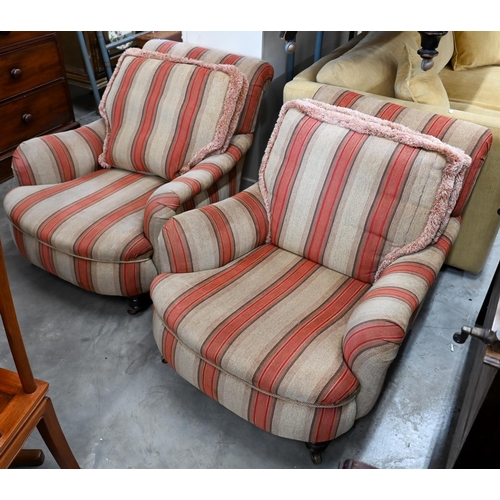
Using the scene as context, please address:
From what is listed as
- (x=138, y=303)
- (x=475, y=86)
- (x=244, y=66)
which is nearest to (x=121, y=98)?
(x=244, y=66)

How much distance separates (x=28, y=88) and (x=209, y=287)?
1779mm

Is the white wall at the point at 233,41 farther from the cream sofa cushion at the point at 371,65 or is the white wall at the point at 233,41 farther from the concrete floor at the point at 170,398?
the concrete floor at the point at 170,398

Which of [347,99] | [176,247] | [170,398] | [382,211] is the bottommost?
[170,398]

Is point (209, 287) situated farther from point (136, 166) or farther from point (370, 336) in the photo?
point (136, 166)

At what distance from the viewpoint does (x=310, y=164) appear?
4.86 ft

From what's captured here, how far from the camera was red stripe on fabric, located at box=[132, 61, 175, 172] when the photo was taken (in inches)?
74.0

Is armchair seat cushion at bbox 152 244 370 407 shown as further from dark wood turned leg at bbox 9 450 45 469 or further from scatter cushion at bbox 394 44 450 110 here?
scatter cushion at bbox 394 44 450 110

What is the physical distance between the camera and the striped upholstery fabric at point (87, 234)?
63.5 inches

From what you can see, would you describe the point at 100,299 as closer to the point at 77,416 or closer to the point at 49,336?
the point at 49,336

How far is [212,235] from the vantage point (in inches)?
57.4

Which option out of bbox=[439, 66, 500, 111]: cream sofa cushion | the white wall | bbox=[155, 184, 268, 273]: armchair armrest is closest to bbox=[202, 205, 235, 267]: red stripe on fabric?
bbox=[155, 184, 268, 273]: armchair armrest

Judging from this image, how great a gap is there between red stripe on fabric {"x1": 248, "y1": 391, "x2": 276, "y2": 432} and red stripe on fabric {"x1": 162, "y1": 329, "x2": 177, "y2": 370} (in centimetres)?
27
